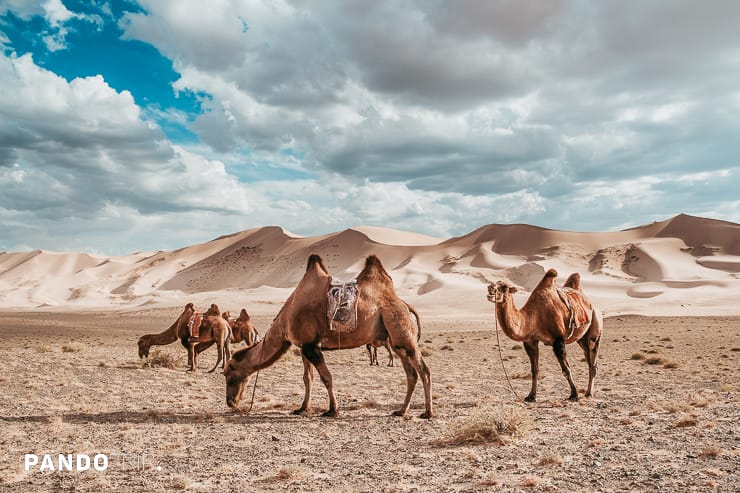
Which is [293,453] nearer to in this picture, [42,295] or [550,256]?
[550,256]

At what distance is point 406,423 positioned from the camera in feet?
33.0

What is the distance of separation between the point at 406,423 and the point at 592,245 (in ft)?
359

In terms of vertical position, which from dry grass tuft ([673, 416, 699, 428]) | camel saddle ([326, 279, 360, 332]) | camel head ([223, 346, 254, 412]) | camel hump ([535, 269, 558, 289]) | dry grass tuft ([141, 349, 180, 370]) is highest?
camel hump ([535, 269, 558, 289])

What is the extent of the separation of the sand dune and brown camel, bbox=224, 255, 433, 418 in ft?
175

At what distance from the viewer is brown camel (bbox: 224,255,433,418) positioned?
33.9 ft

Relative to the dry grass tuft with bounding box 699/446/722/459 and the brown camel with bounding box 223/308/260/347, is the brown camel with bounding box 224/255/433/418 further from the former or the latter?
the brown camel with bounding box 223/308/260/347

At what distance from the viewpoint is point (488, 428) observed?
8.45 meters

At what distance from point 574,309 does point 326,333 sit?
515cm

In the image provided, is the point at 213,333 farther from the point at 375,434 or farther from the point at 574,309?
the point at 574,309

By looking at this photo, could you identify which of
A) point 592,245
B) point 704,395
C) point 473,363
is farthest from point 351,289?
point 592,245

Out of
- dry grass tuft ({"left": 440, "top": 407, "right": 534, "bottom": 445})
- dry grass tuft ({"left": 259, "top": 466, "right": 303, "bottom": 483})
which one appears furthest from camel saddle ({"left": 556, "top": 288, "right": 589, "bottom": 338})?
dry grass tuft ({"left": 259, "top": 466, "right": 303, "bottom": 483})

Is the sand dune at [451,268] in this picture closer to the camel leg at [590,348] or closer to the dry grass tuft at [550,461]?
the camel leg at [590,348]

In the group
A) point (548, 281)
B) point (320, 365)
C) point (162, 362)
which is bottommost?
point (162, 362)

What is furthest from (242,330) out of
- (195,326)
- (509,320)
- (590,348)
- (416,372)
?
(590,348)
